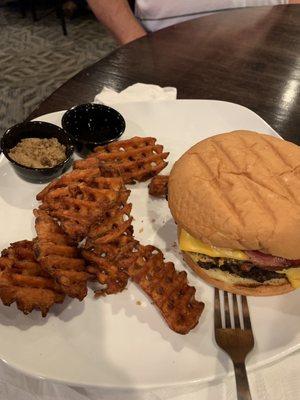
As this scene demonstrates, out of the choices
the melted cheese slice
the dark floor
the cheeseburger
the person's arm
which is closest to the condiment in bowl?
the cheeseburger

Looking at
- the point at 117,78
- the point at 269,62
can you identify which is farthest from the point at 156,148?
the point at 269,62

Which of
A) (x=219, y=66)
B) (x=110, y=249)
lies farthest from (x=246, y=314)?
(x=219, y=66)

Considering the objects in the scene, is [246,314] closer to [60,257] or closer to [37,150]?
[60,257]

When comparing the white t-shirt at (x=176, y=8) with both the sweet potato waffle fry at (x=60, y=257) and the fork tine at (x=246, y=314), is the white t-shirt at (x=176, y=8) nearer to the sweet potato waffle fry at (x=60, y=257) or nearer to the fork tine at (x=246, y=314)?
the sweet potato waffle fry at (x=60, y=257)

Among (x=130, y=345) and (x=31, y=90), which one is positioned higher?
(x=130, y=345)

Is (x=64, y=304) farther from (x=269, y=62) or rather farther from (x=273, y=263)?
(x=269, y=62)

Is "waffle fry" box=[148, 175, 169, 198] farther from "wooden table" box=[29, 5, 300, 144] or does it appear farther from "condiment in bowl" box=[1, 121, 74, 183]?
"wooden table" box=[29, 5, 300, 144]
